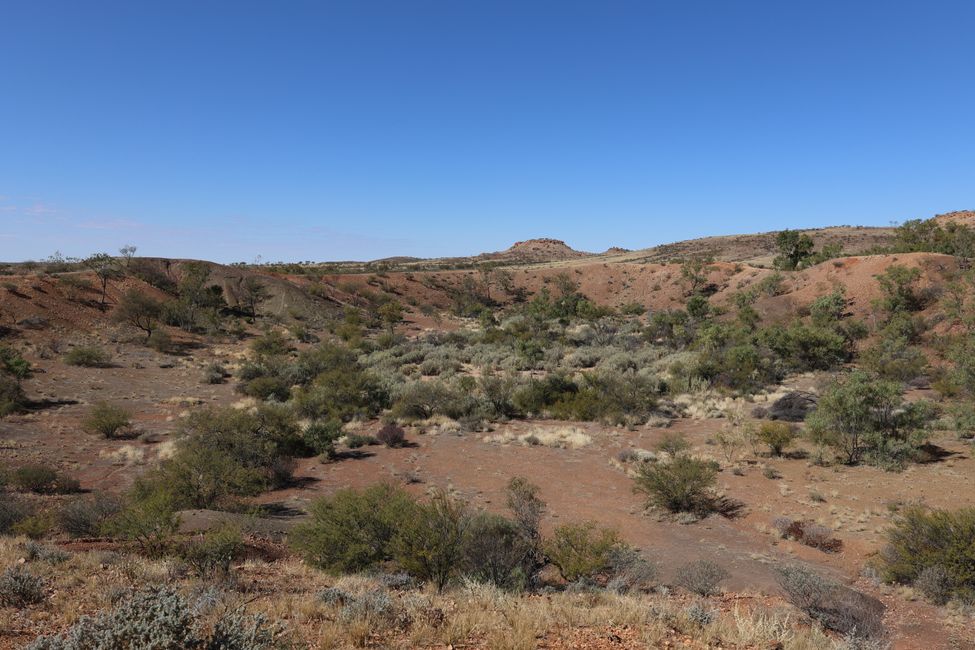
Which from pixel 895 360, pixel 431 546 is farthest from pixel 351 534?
pixel 895 360

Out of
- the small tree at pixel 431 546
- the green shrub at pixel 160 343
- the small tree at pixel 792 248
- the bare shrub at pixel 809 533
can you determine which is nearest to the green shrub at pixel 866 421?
the bare shrub at pixel 809 533

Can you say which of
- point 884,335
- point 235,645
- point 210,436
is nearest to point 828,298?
point 884,335

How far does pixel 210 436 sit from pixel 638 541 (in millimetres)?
14801

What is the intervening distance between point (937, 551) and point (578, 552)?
7065mm

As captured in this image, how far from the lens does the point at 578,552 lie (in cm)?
1073

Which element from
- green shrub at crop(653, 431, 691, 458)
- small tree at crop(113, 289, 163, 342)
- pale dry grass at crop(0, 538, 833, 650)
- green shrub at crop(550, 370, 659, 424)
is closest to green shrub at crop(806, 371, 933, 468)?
green shrub at crop(653, 431, 691, 458)

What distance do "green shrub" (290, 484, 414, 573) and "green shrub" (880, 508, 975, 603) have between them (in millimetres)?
10154

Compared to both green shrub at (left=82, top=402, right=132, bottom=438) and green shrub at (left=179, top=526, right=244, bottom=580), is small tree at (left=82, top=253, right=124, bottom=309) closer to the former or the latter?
green shrub at (left=82, top=402, right=132, bottom=438)

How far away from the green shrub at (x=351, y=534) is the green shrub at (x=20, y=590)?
4.58 meters

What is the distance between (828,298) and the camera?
45000 mm

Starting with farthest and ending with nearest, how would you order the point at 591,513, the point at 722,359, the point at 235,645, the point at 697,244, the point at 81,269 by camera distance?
the point at 697,244
the point at 81,269
the point at 722,359
the point at 591,513
the point at 235,645

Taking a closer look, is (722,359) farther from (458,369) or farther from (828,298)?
(828,298)

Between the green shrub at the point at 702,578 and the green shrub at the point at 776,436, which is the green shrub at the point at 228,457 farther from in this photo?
the green shrub at the point at 776,436

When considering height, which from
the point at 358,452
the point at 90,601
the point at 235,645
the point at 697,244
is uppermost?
the point at 697,244
